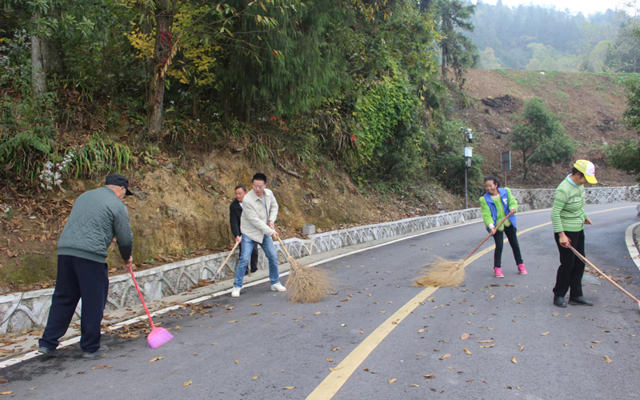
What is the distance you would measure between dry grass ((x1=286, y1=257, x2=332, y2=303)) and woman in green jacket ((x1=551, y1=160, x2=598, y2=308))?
337cm

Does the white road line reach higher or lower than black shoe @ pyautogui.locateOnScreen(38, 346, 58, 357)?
lower

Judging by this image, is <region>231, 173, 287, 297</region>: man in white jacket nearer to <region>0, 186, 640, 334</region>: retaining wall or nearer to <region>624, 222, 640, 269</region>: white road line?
<region>0, 186, 640, 334</region>: retaining wall

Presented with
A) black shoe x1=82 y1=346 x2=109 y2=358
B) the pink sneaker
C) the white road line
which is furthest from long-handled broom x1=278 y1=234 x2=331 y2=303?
the white road line

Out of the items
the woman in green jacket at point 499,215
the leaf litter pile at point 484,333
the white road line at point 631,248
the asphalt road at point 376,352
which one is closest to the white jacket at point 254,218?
the asphalt road at point 376,352

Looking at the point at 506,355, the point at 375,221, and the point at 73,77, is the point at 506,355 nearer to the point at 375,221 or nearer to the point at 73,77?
the point at 73,77

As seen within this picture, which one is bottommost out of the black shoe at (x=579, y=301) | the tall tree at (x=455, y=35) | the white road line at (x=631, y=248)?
the white road line at (x=631, y=248)

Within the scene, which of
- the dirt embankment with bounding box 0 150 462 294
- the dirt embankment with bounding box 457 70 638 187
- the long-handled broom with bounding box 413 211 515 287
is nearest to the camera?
the dirt embankment with bounding box 0 150 462 294

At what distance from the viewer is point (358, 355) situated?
4754 millimetres

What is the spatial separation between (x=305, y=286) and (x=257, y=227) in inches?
55.9

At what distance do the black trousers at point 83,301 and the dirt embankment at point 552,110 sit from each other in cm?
3871

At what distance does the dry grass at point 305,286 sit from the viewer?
7.16 metres

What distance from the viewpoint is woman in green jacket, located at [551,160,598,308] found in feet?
21.6

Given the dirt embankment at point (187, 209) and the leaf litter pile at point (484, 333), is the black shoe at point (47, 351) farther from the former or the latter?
the leaf litter pile at point (484, 333)

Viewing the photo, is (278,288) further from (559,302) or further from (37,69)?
(37,69)
